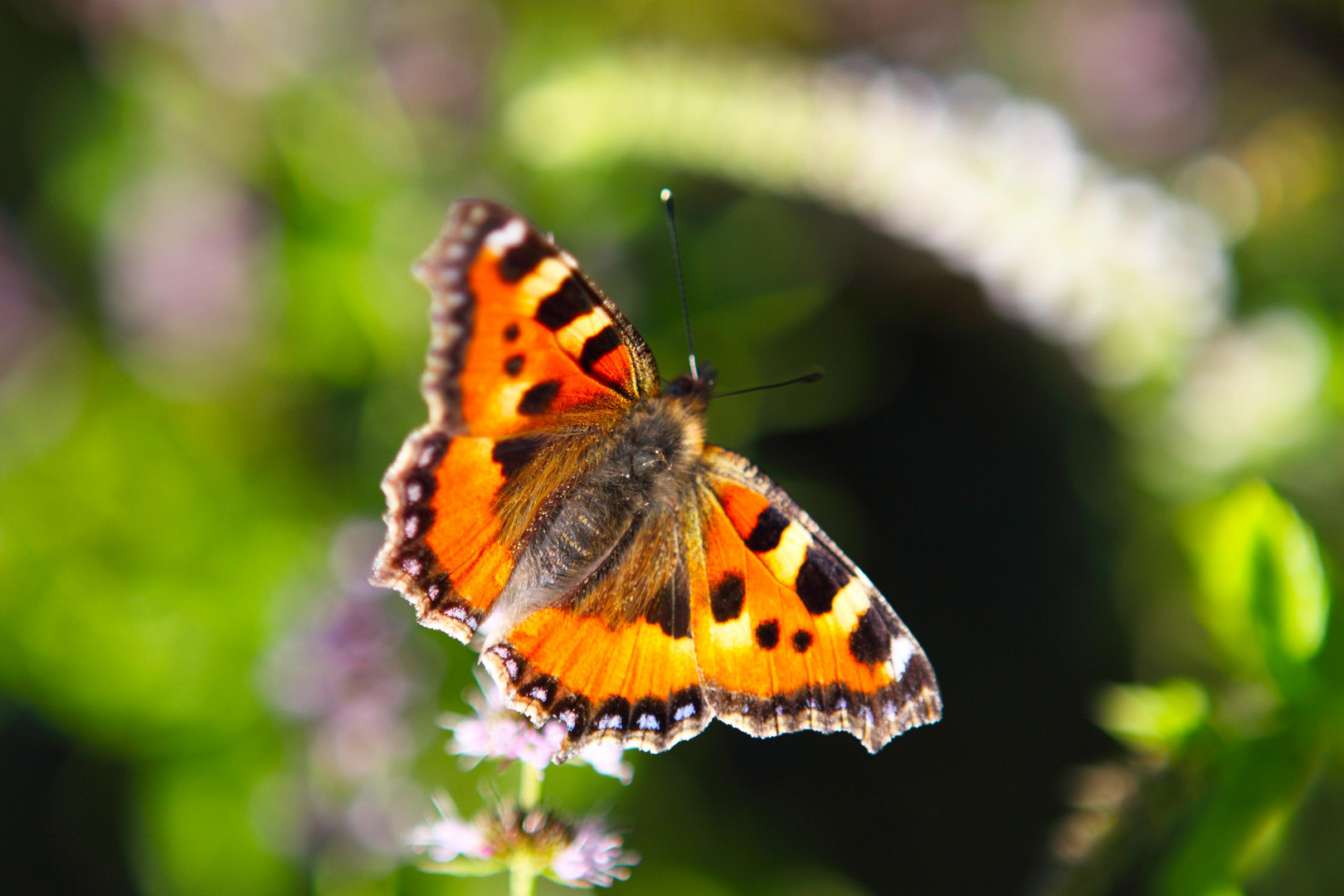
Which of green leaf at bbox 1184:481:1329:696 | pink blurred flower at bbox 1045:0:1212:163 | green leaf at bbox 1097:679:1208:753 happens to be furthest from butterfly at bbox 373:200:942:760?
pink blurred flower at bbox 1045:0:1212:163

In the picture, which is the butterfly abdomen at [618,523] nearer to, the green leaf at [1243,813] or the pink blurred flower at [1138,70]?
the green leaf at [1243,813]

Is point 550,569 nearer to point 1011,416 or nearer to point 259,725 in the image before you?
point 259,725

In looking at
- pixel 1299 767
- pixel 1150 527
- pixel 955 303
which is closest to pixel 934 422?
pixel 955 303

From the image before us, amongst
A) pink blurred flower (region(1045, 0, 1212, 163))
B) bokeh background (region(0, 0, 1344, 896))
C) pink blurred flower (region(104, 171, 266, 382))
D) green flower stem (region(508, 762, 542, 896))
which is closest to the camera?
green flower stem (region(508, 762, 542, 896))

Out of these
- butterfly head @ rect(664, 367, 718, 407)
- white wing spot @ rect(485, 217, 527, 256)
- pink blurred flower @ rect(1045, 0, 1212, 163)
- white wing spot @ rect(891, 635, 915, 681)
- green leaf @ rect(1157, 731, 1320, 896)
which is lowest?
green leaf @ rect(1157, 731, 1320, 896)

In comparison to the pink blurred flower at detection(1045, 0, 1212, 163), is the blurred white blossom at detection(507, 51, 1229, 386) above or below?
below

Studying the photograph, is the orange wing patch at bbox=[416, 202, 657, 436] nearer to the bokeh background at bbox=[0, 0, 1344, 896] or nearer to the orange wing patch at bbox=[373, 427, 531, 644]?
the orange wing patch at bbox=[373, 427, 531, 644]

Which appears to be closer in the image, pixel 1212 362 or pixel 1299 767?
pixel 1299 767

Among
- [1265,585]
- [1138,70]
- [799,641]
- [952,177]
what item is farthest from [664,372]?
[1138,70]
